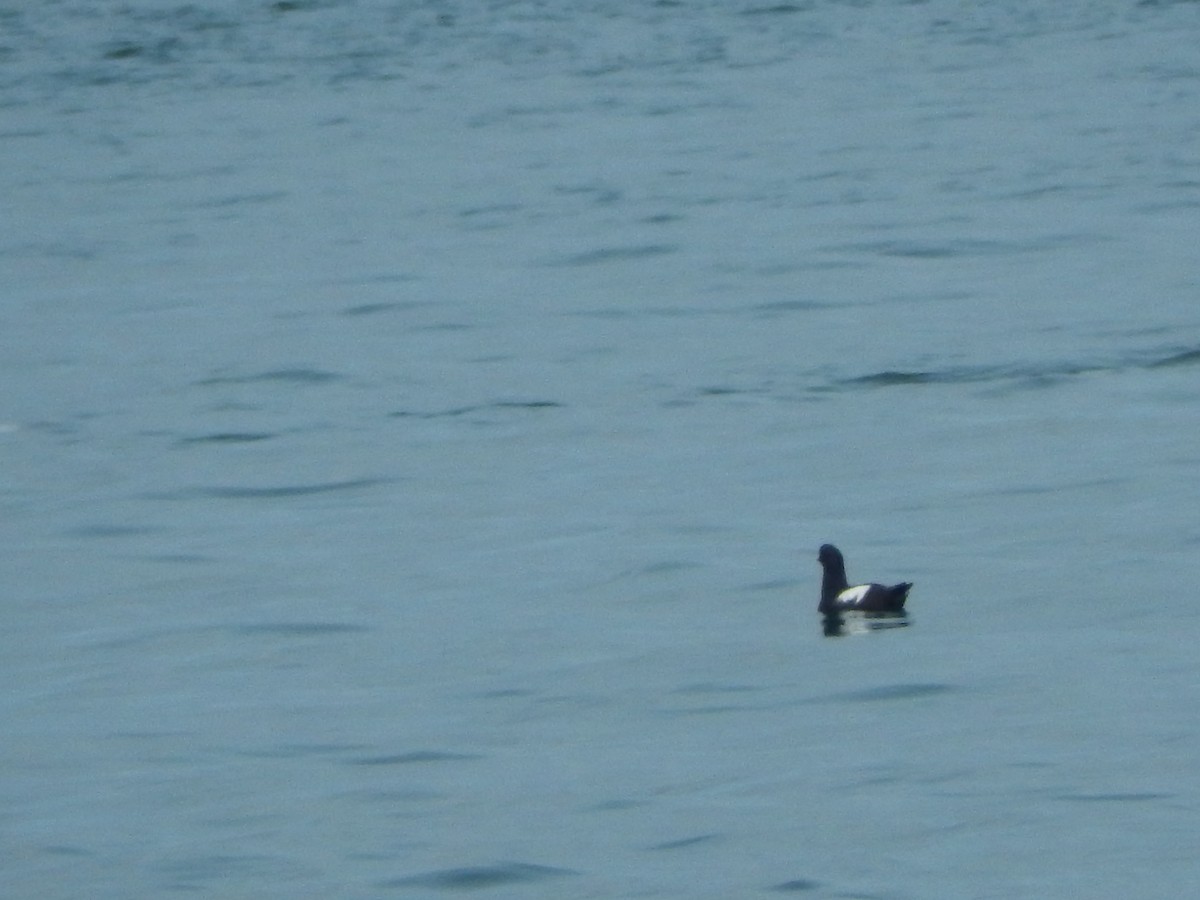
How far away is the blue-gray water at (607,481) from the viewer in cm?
952

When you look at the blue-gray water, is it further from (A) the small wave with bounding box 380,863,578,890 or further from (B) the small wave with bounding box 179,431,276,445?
(B) the small wave with bounding box 179,431,276,445

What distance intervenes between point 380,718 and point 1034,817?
2666 millimetres

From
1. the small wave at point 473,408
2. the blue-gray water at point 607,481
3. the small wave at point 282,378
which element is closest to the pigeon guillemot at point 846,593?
the blue-gray water at point 607,481

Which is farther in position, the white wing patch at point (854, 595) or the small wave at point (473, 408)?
the small wave at point (473, 408)

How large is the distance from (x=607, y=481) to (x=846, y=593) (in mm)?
3129

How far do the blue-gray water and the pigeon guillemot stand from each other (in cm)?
16

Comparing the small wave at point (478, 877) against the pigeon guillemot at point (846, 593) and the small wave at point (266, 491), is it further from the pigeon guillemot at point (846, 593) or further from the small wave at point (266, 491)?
the small wave at point (266, 491)

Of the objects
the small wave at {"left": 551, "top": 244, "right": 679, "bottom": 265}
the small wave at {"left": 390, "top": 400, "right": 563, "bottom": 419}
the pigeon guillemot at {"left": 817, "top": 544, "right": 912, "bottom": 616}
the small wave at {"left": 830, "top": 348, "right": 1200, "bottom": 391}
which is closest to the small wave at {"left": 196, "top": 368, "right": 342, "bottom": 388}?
the small wave at {"left": 390, "top": 400, "right": 563, "bottom": 419}

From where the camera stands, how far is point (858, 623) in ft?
37.8

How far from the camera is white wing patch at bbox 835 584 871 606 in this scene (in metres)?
11.7

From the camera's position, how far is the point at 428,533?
1384 cm

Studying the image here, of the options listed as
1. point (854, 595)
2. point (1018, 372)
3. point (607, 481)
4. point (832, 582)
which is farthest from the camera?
point (1018, 372)

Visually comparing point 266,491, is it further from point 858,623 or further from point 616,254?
point 616,254

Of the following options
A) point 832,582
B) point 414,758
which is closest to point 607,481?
point 832,582
